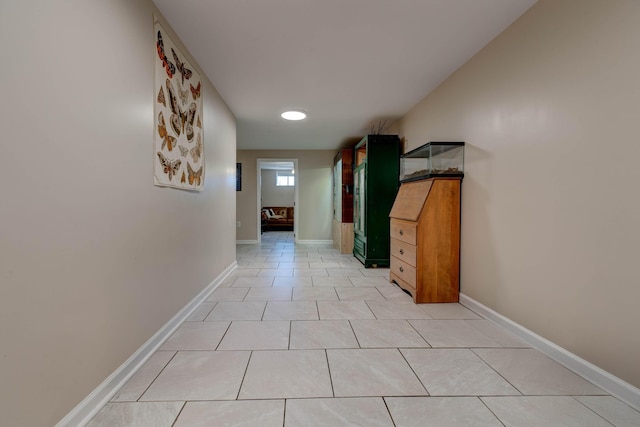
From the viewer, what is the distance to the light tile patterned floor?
1.18 metres

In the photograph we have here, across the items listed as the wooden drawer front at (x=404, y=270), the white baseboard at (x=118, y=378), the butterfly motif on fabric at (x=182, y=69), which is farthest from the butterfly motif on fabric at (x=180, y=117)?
the wooden drawer front at (x=404, y=270)

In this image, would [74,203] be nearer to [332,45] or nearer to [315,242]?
[332,45]

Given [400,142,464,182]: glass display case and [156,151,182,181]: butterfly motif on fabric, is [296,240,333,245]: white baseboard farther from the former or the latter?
[156,151,182,181]: butterfly motif on fabric

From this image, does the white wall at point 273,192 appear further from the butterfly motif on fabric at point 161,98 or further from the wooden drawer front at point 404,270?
the butterfly motif on fabric at point 161,98

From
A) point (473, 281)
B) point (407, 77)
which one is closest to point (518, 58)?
point (407, 77)

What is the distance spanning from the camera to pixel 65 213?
107 centimetres

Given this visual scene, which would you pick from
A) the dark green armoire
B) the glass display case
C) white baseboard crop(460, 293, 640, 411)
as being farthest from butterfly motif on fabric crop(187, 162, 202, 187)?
white baseboard crop(460, 293, 640, 411)

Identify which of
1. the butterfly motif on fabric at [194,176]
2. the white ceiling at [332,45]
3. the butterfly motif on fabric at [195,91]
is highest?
the white ceiling at [332,45]

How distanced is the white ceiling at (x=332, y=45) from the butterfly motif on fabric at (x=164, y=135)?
28.1 inches

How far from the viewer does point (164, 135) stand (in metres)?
1.85

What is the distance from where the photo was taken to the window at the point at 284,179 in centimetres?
1032

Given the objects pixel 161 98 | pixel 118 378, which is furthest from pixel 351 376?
pixel 161 98

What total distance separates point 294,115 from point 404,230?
217 cm

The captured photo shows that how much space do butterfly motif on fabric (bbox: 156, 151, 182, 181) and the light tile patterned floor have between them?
1130 millimetres
